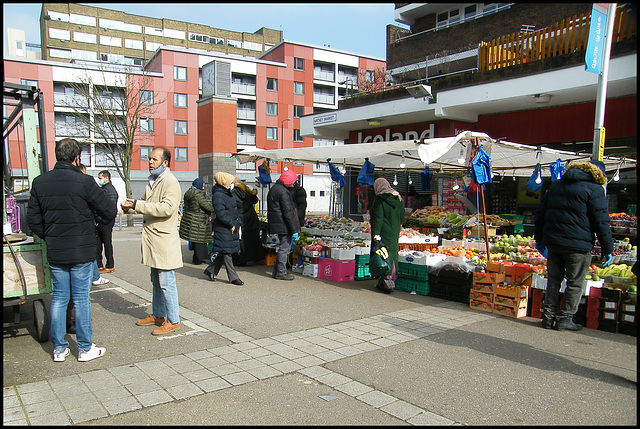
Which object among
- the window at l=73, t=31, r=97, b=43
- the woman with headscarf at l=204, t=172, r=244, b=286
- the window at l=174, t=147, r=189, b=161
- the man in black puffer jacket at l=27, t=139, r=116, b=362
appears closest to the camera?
the man in black puffer jacket at l=27, t=139, r=116, b=362

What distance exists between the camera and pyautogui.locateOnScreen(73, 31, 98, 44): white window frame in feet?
200

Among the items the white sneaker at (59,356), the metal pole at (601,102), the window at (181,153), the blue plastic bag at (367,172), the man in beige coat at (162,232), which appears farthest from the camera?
the window at (181,153)

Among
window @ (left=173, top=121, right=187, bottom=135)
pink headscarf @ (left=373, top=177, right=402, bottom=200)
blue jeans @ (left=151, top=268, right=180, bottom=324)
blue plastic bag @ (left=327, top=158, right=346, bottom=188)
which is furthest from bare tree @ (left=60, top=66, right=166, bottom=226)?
blue jeans @ (left=151, top=268, right=180, bottom=324)

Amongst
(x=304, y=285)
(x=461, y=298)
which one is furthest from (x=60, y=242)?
(x=461, y=298)

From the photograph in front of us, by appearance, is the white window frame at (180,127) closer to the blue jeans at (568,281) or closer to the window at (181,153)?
the window at (181,153)

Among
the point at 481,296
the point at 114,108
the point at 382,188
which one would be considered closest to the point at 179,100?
the point at 114,108

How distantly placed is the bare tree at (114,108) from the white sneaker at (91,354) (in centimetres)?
2522

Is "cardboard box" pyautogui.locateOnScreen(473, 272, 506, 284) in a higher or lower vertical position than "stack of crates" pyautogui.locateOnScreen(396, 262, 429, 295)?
higher

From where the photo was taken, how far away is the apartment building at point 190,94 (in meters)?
41.7

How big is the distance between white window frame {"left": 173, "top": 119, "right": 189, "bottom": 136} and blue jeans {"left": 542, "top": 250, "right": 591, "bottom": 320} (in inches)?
1808

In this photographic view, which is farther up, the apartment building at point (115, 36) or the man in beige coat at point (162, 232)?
the apartment building at point (115, 36)

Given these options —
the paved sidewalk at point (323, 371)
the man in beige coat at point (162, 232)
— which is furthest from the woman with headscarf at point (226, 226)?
the man in beige coat at point (162, 232)

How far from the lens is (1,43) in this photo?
10.3ft

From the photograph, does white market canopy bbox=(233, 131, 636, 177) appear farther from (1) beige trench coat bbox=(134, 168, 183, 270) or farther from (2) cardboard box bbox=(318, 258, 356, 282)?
(1) beige trench coat bbox=(134, 168, 183, 270)
